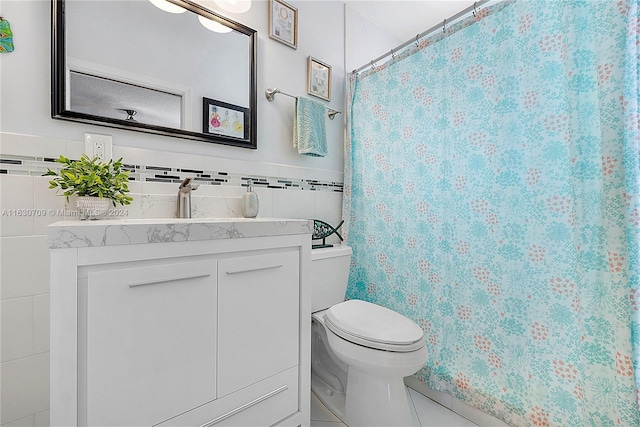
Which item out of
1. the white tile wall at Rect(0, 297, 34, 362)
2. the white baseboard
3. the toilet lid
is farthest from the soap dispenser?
the white baseboard

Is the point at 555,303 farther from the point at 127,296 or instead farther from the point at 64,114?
the point at 64,114

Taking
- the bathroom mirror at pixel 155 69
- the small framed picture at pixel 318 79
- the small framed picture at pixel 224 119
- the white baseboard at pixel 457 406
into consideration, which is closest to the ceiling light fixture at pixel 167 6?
the bathroom mirror at pixel 155 69

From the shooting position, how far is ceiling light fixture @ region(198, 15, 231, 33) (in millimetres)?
1396

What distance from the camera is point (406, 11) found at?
2.08m

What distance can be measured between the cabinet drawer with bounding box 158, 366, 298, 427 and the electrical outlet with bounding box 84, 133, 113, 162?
0.97 m

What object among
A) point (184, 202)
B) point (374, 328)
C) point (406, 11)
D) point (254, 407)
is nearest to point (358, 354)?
point (374, 328)

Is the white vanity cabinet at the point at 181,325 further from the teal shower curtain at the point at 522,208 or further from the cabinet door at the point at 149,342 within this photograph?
the teal shower curtain at the point at 522,208

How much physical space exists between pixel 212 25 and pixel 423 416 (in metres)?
2.15

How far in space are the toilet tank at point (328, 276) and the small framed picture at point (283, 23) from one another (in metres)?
1.22

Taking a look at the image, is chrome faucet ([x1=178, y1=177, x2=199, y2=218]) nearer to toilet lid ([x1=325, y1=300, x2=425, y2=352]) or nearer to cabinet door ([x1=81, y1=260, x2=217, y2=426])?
cabinet door ([x1=81, y1=260, x2=217, y2=426])

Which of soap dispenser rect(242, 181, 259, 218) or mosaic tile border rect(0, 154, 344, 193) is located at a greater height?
mosaic tile border rect(0, 154, 344, 193)

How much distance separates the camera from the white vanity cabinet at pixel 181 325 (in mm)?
708

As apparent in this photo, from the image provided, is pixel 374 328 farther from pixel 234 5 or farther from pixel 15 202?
pixel 234 5

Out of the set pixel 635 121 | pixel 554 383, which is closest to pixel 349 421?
pixel 554 383
